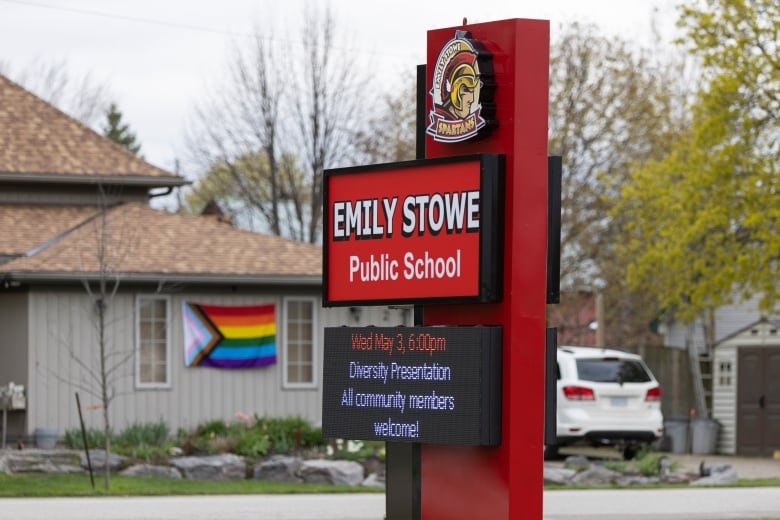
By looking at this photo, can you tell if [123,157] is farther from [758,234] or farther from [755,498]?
[755,498]

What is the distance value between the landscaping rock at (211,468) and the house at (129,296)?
130 inches

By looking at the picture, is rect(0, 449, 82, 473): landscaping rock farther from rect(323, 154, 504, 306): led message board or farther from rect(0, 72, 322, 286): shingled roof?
rect(323, 154, 504, 306): led message board

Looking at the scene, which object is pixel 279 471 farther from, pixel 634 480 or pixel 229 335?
pixel 634 480

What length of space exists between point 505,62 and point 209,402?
15.7 m

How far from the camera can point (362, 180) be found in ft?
38.1

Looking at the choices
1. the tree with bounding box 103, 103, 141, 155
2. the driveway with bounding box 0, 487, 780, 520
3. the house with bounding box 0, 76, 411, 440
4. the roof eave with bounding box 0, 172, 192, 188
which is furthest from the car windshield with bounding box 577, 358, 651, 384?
the tree with bounding box 103, 103, 141, 155

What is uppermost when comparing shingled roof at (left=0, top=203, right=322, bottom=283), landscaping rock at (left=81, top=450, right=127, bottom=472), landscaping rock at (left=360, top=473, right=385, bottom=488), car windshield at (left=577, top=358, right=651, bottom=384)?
shingled roof at (left=0, top=203, right=322, bottom=283)

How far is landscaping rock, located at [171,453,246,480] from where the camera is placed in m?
21.3

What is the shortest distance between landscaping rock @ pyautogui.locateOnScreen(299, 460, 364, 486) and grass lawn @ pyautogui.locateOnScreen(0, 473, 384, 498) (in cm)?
29

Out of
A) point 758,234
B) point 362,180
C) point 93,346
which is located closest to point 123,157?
point 93,346

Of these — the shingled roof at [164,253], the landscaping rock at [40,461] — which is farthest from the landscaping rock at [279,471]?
the shingled roof at [164,253]

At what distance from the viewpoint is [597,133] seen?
39.0m

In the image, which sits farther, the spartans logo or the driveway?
the driveway

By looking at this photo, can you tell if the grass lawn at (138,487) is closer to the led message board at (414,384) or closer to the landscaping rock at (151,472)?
the landscaping rock at (151,472)
